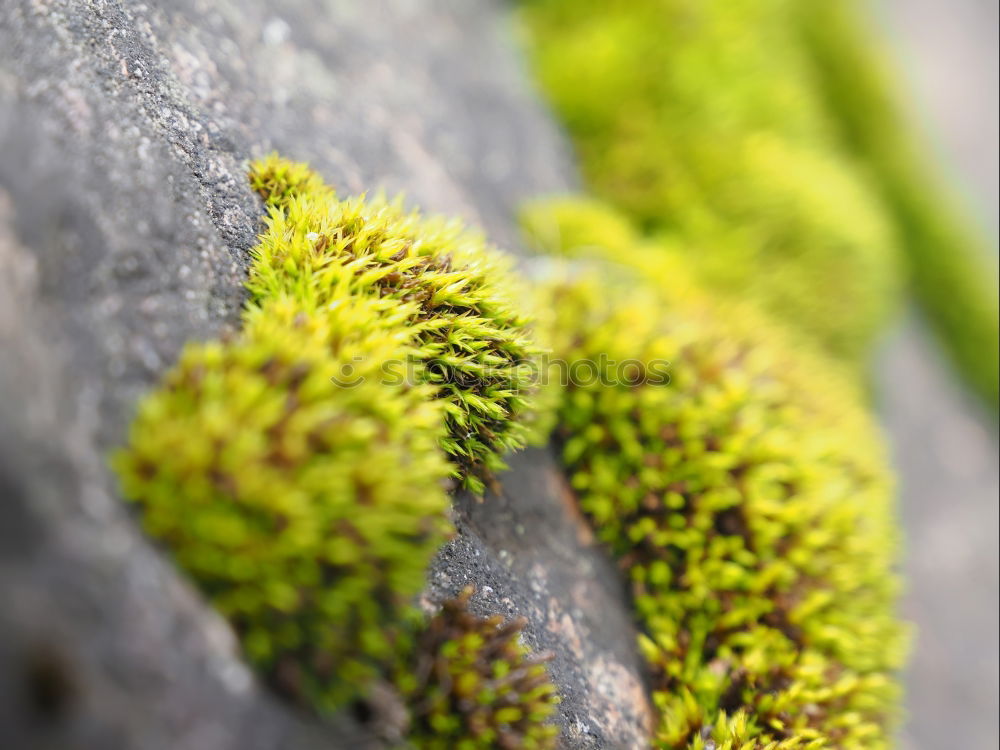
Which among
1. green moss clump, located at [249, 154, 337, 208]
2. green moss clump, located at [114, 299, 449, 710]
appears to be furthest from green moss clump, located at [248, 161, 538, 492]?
green moss clump, located at [114, 299, 449, 710]

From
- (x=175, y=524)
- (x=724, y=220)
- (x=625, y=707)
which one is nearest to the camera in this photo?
(x=175, y=524)

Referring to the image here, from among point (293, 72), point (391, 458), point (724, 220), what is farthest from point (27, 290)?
point (724, 220)

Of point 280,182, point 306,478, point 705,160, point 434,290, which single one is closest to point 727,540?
point 434,290

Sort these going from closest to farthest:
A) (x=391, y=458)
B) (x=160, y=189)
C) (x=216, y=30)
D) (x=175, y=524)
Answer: (x=175, y=524), (x=391, y=458), (x=160, y=189), (x=216, y=30)

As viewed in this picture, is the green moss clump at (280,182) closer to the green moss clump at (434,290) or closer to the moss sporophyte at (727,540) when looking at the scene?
the green moss clump at (434,290)

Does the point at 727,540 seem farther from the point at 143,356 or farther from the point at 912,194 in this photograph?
the point at 912,194

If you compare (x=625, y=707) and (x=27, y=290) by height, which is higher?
(x=625, y=707)

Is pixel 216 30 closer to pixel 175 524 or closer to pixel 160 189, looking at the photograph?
pixel 160 189

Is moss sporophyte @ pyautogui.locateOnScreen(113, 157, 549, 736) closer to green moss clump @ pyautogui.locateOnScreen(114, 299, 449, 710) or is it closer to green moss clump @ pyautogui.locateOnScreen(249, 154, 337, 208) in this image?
green moss clump @ pyautogui.locateOnScreen(114, 299, 449, 710)
